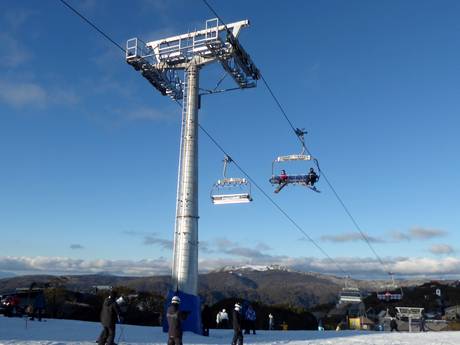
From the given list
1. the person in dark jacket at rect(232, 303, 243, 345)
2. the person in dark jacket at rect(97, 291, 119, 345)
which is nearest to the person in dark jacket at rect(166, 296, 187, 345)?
the person in dark jacket at rect(97, 291, 119, 345)

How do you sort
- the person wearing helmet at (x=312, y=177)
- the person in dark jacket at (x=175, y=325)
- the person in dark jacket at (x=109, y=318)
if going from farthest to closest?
the person wearing helmet at (x=312, y=177)
the person in dark jacket at (x=109, y=318)
the person in dark jacket at (x=175, y=325)

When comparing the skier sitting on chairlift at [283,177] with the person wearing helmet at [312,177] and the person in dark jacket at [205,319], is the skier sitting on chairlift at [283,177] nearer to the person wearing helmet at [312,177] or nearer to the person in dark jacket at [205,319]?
the person wearing helmet at [312,177]

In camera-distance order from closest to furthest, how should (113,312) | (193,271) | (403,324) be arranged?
(113,312), (193,271), (403,324)

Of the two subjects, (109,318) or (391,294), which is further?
(391,294)

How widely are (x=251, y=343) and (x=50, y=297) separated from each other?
2193 inches

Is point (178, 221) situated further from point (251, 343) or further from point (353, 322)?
point (353, 322)

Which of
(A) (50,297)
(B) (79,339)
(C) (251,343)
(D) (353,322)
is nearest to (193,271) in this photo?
(C) (251,343)

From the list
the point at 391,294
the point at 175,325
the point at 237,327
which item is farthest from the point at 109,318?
the point at 391,294

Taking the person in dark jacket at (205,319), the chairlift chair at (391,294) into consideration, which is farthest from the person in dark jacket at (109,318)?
the chairlift chair at (391,294)

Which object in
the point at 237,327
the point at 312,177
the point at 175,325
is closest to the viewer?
the point at 175,325

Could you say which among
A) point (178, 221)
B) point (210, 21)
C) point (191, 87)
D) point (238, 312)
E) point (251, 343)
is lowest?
point (251, 343)

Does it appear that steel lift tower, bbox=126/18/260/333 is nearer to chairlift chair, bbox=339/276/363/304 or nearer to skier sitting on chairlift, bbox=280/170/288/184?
skier sitting on chairlift, bbox=280/170/288/184

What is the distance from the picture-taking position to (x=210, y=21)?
1078 inches

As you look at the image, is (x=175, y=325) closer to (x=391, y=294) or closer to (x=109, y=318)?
(x=109, y=318)
